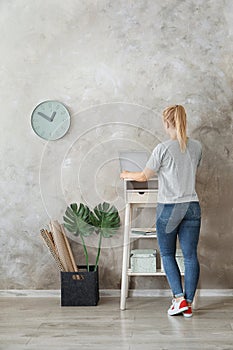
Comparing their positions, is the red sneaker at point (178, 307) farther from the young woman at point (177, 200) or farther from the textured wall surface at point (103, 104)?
the textured wall surface at point (103, 104)

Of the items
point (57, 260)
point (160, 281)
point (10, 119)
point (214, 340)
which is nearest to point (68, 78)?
point (10, 119)

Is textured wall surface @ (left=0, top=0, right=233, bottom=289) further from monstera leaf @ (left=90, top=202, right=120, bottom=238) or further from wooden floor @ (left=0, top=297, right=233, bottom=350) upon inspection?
wooden floor @ (left=0, top=297, right=233, bottom=350)

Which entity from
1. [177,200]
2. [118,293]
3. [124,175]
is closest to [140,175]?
[124,175]

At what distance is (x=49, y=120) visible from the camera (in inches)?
179

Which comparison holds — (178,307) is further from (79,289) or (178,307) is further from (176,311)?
(79,289)

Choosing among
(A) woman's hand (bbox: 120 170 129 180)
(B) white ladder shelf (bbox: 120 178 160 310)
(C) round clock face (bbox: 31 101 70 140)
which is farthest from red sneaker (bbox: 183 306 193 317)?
(C) round clock face (bbox: 31 101 70 140)

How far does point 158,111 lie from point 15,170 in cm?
110

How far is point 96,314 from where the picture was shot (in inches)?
158

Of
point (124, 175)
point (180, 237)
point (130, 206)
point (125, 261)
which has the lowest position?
point (125, 261)

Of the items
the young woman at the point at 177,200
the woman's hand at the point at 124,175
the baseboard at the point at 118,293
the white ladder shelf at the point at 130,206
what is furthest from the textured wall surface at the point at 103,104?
the young woman at the point at 177,200

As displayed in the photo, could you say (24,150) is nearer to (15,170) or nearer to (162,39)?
(15,170)

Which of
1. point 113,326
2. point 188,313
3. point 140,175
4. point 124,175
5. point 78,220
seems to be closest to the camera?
point 113,326

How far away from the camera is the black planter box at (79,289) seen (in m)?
4.27

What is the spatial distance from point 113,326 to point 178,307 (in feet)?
1.50
